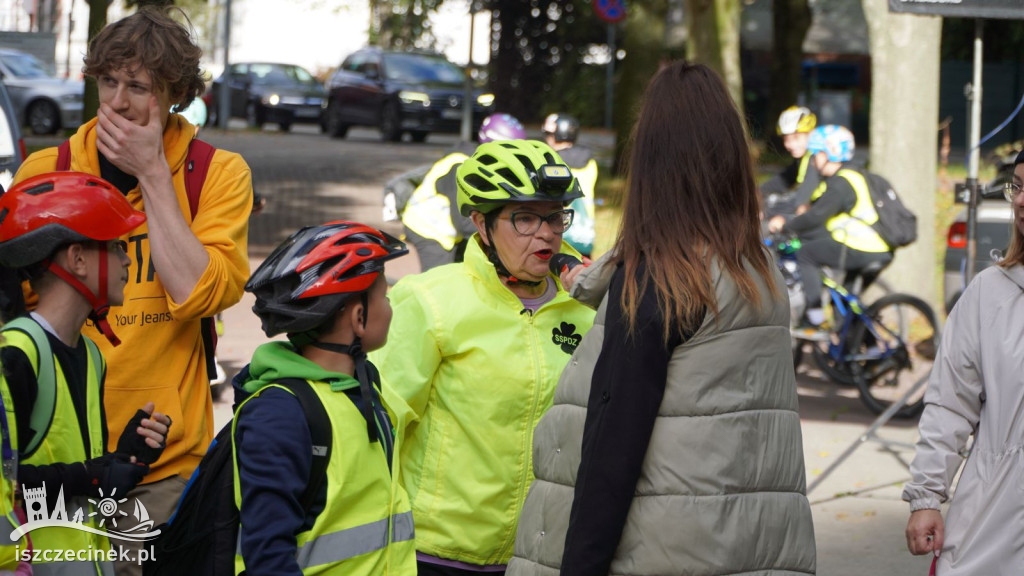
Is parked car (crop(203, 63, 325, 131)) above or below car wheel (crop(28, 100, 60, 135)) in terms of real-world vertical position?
above

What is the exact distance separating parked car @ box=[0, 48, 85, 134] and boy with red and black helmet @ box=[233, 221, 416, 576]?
21343mm

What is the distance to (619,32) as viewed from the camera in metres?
39.5

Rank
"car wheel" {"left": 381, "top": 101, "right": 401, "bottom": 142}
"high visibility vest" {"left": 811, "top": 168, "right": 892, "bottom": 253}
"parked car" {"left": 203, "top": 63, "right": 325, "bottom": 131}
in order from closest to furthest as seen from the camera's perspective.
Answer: "high visibility vest" {"left": 811, "top": 168, "right": 892, "bottom": 253}
"car wheel" {"left": 381, "top": 101, "right": 401, "bottom": 142}
"parked car" {"left": 203, "top": 63, "right": 325, "bottom": 131}

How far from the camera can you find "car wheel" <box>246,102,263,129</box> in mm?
30750

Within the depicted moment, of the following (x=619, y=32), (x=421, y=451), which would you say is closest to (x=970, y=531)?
(x=421, y=451)

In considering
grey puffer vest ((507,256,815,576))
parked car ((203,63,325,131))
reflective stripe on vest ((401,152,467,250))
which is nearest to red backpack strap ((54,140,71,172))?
grey puffer vest ((507,256,815,576))

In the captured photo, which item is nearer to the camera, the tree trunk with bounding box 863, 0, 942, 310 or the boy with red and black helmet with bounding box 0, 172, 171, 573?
the boy with red and black helmet with bounding box 0, 172, 171, 573

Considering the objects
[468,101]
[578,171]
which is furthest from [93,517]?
[468,101]

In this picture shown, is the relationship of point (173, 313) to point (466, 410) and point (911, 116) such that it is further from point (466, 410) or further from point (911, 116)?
point (911, 116)

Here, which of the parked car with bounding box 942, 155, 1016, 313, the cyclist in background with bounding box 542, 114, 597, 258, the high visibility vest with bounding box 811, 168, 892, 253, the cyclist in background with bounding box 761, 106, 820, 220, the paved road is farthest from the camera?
the cyclist in background with bounding box 761, 106, 820, 220

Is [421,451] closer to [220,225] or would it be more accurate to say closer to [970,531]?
[220,225]

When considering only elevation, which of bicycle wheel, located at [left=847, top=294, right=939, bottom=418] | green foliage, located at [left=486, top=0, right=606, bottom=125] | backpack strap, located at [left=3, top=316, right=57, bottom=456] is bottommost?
bicycle wheel, located at [left=847, top=294, right=939, bottom=418]

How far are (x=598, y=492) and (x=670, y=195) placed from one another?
0.65 metres

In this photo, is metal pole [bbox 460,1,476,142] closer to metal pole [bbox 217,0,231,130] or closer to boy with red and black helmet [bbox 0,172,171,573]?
metal pole [bbox 217,0,231,130]
